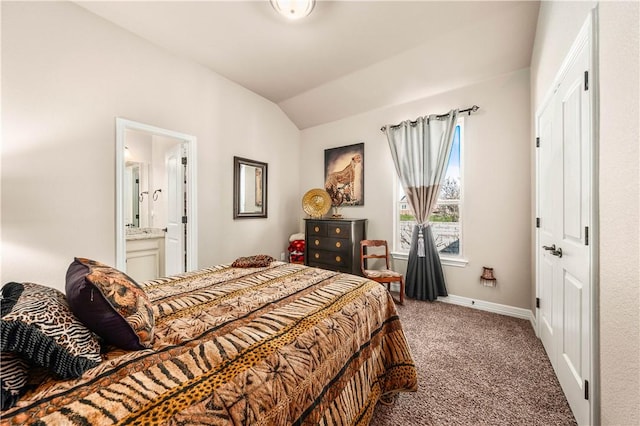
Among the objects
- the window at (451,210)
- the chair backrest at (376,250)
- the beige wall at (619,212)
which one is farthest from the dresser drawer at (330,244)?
the beige wall at (619,212)

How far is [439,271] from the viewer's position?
3.34m

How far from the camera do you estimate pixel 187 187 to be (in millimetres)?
3209

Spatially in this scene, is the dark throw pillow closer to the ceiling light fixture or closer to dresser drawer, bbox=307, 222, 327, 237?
the ceiling light fixture

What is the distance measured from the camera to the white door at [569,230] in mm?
1336

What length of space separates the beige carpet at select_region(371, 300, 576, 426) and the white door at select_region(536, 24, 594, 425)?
0.43ft

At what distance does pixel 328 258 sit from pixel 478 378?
2.32m

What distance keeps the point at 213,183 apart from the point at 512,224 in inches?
147

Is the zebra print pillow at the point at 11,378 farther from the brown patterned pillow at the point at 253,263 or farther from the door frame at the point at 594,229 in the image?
the door frame at the point at 594,229

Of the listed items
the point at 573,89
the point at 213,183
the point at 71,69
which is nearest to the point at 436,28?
the point at 573,89

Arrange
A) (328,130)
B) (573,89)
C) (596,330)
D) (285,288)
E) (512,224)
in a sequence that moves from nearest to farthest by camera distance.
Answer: (596,330), (573,89), (285,288), (512,224), (328,130)

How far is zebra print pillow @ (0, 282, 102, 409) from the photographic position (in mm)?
691

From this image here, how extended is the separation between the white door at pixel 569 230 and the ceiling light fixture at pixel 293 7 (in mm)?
1946

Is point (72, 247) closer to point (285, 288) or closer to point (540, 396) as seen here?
point (285, 288)

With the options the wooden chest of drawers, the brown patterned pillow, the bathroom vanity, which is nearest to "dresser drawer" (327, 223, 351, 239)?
the wooden chest of drawers
